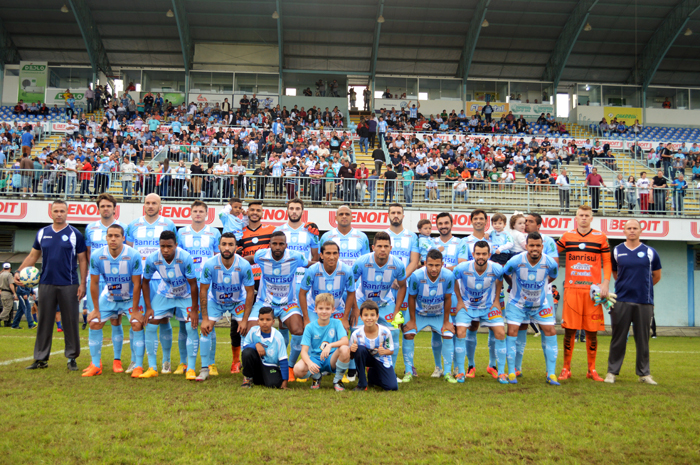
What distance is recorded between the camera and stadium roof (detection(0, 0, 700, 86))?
104 ft

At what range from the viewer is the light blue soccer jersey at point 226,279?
295 inches

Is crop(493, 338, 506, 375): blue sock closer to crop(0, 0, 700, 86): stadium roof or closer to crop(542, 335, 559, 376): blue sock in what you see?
crop(542, 335, 559, 376): blue sock

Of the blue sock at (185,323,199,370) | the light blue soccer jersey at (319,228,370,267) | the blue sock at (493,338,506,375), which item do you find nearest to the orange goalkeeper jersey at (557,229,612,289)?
the blue sock at (493,338,506,375)

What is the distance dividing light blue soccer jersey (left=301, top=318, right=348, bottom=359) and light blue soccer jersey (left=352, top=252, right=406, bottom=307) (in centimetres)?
75

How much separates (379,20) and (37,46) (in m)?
22.3

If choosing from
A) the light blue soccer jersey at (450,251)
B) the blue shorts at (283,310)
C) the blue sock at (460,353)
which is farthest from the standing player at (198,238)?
the blue sock at (460,353)

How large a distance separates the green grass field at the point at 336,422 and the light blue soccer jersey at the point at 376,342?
0.42 metres

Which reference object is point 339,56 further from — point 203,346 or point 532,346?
point 203,346

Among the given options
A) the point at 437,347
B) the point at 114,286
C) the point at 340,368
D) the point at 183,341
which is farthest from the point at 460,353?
the point at 114,286

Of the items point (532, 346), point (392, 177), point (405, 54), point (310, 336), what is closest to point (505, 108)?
point (405, 54)

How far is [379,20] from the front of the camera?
3005 centimetres

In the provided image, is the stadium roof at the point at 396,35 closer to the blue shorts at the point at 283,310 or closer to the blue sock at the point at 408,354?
the blue shorts at the point at 283,310

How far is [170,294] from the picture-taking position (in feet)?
25.8

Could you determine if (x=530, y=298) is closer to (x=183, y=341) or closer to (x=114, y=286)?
(x=183, y=341)
